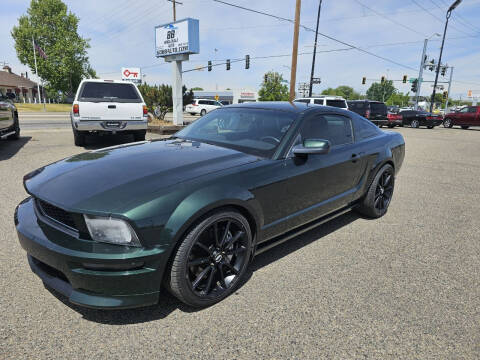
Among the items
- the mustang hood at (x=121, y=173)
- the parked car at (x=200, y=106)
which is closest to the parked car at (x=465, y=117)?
the parked car at (x=200, y=106)

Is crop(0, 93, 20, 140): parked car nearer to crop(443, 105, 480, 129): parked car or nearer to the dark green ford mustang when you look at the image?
the dark green ford mustang

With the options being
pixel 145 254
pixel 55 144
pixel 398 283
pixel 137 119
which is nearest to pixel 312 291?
pixel 398 283

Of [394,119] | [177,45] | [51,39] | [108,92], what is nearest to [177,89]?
[177,45]

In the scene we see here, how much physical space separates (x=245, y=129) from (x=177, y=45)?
14.0 m

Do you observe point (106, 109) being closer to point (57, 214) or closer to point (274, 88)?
point (57, 214)

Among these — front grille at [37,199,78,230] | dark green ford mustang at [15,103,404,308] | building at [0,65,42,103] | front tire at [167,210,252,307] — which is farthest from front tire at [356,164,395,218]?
building at [0,65,42,103]

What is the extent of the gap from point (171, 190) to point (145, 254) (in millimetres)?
441

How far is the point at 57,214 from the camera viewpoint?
2180 mm

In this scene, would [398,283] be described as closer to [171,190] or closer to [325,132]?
[325,132]

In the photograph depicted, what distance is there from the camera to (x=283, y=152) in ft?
9.55

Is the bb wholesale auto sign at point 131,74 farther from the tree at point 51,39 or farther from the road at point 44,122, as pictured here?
the tree at point 51,39

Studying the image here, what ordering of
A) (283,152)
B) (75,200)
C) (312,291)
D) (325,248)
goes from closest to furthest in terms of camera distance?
(75,200) < (312,291) < (283,152) < (325,248)

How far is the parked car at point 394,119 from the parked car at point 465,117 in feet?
13.6

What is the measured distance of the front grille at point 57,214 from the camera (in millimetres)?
2082
